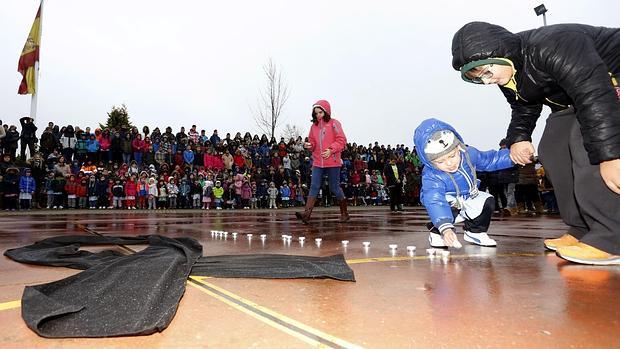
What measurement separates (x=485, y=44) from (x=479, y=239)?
1.61 metres

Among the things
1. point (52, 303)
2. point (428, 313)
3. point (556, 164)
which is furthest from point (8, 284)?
point (556, 164)

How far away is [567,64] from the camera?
2010mm

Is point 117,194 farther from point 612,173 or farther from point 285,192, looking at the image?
point 612,173

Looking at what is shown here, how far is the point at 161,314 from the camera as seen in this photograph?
1.15m

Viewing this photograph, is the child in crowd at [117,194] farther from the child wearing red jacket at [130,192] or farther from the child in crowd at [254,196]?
the child in crowd at [254,196]

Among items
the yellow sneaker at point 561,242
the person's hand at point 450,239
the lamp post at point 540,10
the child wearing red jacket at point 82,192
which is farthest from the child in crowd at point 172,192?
the lamp post at point 540,10

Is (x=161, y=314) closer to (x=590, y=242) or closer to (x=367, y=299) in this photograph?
(x=367, y=299)

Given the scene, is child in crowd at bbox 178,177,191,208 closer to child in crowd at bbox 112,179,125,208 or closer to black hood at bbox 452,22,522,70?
child in crowd at bbox 112,179,125,208

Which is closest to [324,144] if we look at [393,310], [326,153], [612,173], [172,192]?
[326,153]

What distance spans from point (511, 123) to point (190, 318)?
270 centimetres

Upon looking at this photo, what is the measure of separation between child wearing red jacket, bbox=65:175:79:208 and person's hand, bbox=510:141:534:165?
13.6 meters

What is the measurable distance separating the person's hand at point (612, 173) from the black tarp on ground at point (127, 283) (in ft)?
4.29

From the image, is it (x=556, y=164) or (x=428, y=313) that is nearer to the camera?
(x=428, y=313)

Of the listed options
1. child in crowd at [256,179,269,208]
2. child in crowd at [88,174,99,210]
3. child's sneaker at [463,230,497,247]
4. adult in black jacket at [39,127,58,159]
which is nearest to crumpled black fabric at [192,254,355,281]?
child's sneaker at [463,230,497,247]
